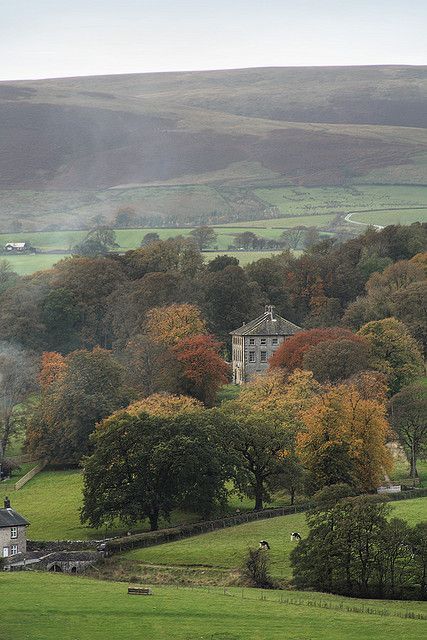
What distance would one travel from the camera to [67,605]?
62188 mm

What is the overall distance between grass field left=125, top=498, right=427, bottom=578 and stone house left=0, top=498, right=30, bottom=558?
19.6 feet

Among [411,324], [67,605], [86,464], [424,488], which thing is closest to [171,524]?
[86,464]

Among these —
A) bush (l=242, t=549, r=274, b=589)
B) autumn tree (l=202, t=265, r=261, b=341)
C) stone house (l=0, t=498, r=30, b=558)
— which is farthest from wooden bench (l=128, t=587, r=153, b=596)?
autumn tree (l=202, t=265, r=261, b=341)

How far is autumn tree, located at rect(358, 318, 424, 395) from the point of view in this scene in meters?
116

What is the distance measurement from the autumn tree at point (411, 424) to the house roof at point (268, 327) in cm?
3245

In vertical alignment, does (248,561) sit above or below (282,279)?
below

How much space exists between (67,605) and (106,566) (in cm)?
1328

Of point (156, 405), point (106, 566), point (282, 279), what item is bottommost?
point (106, 566)

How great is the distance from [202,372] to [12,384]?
48.9 ft

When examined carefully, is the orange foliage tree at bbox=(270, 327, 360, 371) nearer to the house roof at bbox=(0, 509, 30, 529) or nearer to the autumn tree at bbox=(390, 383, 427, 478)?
the autumn tree at bbox=(390, 383, 427, 478)

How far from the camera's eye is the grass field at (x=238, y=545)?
7450 centimetres

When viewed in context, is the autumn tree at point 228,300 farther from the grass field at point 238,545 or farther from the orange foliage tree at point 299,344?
the grass field at point 238,545

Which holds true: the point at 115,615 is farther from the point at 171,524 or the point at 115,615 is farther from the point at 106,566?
the point at 171,524

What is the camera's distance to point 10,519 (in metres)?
80.8
